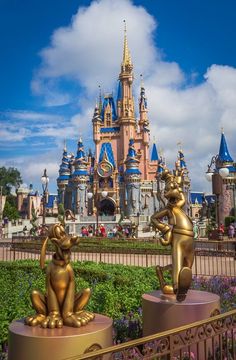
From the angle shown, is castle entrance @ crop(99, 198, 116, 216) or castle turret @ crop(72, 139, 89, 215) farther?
castle entrance @ crop(99, 198, 116, 216)

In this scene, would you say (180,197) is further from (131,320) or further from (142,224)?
(142,224)

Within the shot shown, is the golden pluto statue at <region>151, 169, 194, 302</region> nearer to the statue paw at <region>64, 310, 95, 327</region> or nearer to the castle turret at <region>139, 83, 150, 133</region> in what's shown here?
the statue paw at <region>64, 310, 95, 327</region>

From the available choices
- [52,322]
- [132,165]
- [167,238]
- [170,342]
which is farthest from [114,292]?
[132,165]

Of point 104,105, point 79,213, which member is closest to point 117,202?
point 79,213

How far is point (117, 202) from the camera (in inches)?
2285

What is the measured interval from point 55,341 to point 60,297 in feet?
1.79

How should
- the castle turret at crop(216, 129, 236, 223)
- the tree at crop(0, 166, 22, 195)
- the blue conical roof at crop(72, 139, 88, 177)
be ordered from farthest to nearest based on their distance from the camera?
the tree at crop(0, 166, 22, 195)
the blue conical roof at crop(72, 139, 88, 177)
the castle turret at crop(216, 129, 236, 223)

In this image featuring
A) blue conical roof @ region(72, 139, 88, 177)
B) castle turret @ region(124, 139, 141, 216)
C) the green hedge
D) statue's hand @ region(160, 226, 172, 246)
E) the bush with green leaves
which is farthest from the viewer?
blue conical roof @ region(72, 139, 88, 177)

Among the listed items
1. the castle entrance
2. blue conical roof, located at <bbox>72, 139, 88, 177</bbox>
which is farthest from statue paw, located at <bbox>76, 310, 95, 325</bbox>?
the castle entrance

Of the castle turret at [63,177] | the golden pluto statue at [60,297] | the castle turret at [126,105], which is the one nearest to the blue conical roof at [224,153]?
the castle turret at [126,105]

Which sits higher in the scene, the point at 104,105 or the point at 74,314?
the point at 104,105

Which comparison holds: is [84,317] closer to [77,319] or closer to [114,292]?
[77,319]

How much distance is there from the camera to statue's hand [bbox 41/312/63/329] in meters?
3.67

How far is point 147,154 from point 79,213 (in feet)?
54.4
